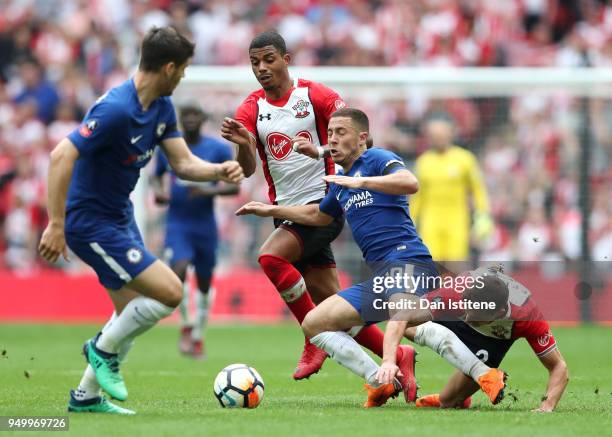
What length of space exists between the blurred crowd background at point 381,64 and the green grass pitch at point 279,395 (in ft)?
10.7

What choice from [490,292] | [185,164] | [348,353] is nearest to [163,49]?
[185,164]

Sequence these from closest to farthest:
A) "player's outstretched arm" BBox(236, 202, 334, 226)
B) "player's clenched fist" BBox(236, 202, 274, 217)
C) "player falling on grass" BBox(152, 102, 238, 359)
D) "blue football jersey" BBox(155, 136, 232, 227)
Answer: "player's clenched fist" BBox(236, 202, 274, 217), "player's outstretched arm" BBox(236, 202, 334, 226), "player falling on grass" BBox(152, 102, 238, 359), "blue football jersey" BBox(155, 136, 232, 227)

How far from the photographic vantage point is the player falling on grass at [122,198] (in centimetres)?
774

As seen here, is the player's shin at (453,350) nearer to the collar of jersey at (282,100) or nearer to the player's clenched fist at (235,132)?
the player's clenched fist at (235,132)

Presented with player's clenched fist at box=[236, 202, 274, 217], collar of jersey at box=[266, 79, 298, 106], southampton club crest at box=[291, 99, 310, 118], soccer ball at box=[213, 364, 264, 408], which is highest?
collar of jersey at box=[266, 79, 298, 106]

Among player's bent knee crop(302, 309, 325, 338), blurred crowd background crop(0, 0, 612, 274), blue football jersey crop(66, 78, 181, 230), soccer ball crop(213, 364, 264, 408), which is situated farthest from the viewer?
blurred crowd background crop(0, 0, 612, 274)

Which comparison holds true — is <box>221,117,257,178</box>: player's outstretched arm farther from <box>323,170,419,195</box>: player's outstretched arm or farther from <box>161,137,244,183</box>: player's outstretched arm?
<box>323,170,419,195</box>: player's outstretched arm

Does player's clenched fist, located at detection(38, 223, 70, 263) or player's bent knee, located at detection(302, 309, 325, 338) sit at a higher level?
player's clenched fist, located at detection(38, 223, 70, 263)

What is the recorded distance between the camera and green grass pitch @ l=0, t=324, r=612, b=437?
717 cm

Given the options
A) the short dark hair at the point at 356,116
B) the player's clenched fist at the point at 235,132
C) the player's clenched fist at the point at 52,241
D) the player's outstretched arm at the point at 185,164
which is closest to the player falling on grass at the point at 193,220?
the player's clenched fist at the point at 235,132

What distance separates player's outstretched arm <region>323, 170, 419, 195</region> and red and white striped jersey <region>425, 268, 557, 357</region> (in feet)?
2.55

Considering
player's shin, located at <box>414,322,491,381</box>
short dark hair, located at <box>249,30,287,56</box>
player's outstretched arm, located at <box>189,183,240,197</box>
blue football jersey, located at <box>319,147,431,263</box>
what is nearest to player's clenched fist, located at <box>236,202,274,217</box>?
blue football jersey, located at <box>319,147,431,263</box>

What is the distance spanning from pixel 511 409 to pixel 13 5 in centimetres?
1874

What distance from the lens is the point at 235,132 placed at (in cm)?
907
